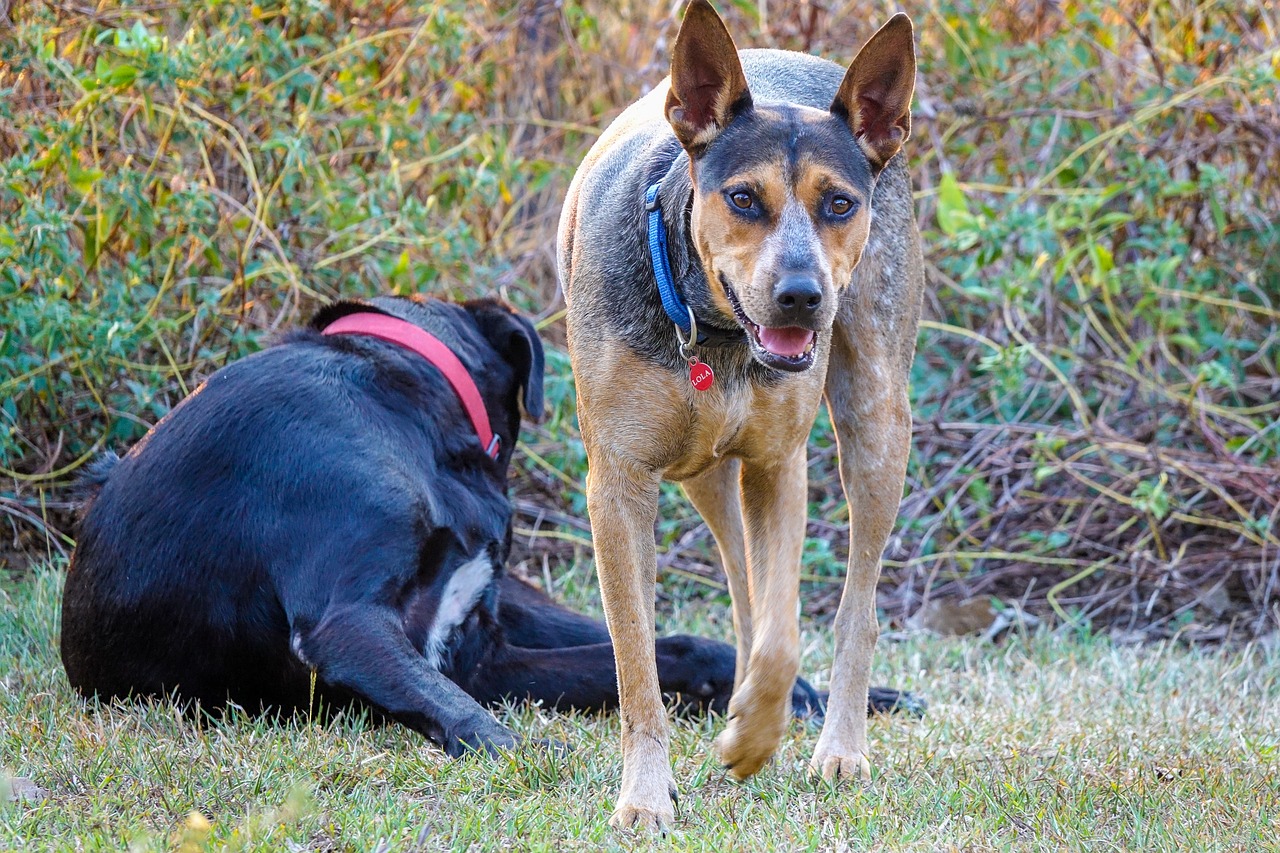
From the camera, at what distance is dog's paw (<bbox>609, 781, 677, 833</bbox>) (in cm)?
279

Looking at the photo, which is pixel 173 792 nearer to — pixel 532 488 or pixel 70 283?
pixel 70 283

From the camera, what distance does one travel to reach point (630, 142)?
3.54m

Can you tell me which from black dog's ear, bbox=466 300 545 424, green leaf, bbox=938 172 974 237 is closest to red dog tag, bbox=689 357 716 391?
black dog's ear, bbox=466 300 545 424

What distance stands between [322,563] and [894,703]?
69.8 inches

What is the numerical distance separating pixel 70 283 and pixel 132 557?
167cm

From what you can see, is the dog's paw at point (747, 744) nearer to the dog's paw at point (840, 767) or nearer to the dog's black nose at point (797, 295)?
the dog's paw at point (840, 767)

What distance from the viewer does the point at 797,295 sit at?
2762 mm

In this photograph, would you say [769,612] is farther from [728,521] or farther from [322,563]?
[322,563]

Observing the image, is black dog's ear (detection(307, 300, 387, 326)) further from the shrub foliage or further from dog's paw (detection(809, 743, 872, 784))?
dog's paw (detection(809, 743, 872, 784))

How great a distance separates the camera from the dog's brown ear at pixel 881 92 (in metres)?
3.04

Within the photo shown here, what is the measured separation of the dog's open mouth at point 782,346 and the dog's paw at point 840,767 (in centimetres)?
99

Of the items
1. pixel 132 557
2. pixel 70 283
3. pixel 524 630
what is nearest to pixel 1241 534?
pixel 524 630

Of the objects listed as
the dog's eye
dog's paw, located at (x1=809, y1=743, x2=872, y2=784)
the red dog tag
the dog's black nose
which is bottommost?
dog's paw, located at (x1=809, y1=743, x2=872, y2=784)

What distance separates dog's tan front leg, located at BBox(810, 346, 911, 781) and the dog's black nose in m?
0.78
